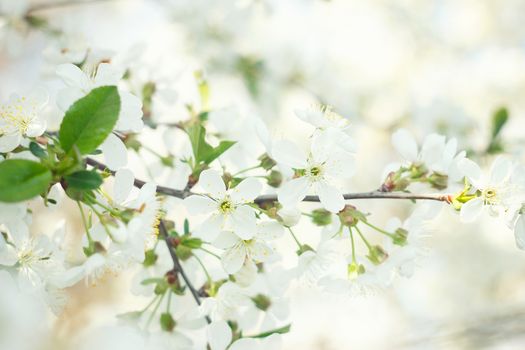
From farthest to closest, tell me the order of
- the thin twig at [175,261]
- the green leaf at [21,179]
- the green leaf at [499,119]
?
the green leaf at [499,119], the thin twig at [175,261], the green leaf at [21,179]

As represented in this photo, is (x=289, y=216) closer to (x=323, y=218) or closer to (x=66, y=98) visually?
(x=323, y=218)

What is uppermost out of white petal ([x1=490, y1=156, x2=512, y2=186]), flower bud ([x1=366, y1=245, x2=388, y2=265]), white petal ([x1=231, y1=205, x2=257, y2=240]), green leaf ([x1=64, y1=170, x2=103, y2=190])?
white petal ([x1=490, y1=156, x2=512, y2=186])

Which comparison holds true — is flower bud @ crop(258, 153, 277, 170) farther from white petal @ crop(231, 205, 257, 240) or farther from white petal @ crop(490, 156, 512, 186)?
white petal @ crop(490, 156, 512, 186)

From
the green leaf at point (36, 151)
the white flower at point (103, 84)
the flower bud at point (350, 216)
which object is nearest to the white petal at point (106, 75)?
the white flower at point (103, 84)

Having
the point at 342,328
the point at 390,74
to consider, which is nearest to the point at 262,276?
the point at 342,328

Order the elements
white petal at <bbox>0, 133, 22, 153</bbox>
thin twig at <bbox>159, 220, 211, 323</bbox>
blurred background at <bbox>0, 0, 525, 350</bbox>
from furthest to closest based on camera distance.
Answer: blurred background at <bbox>0, 0, 525, 350</bbox>, thin twig at <bbox>159, 220, 211, 323</bbox>, white petal at <bbox>0, 133, 22, 153</bbox>

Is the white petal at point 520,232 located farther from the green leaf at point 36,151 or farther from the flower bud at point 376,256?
the green leaf at point 36,151

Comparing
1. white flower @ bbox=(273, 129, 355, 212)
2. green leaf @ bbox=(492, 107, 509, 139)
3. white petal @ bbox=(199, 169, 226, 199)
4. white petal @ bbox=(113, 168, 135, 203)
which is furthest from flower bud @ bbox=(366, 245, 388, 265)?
green leaf @ bbox=(492, 107, 509, 139)
